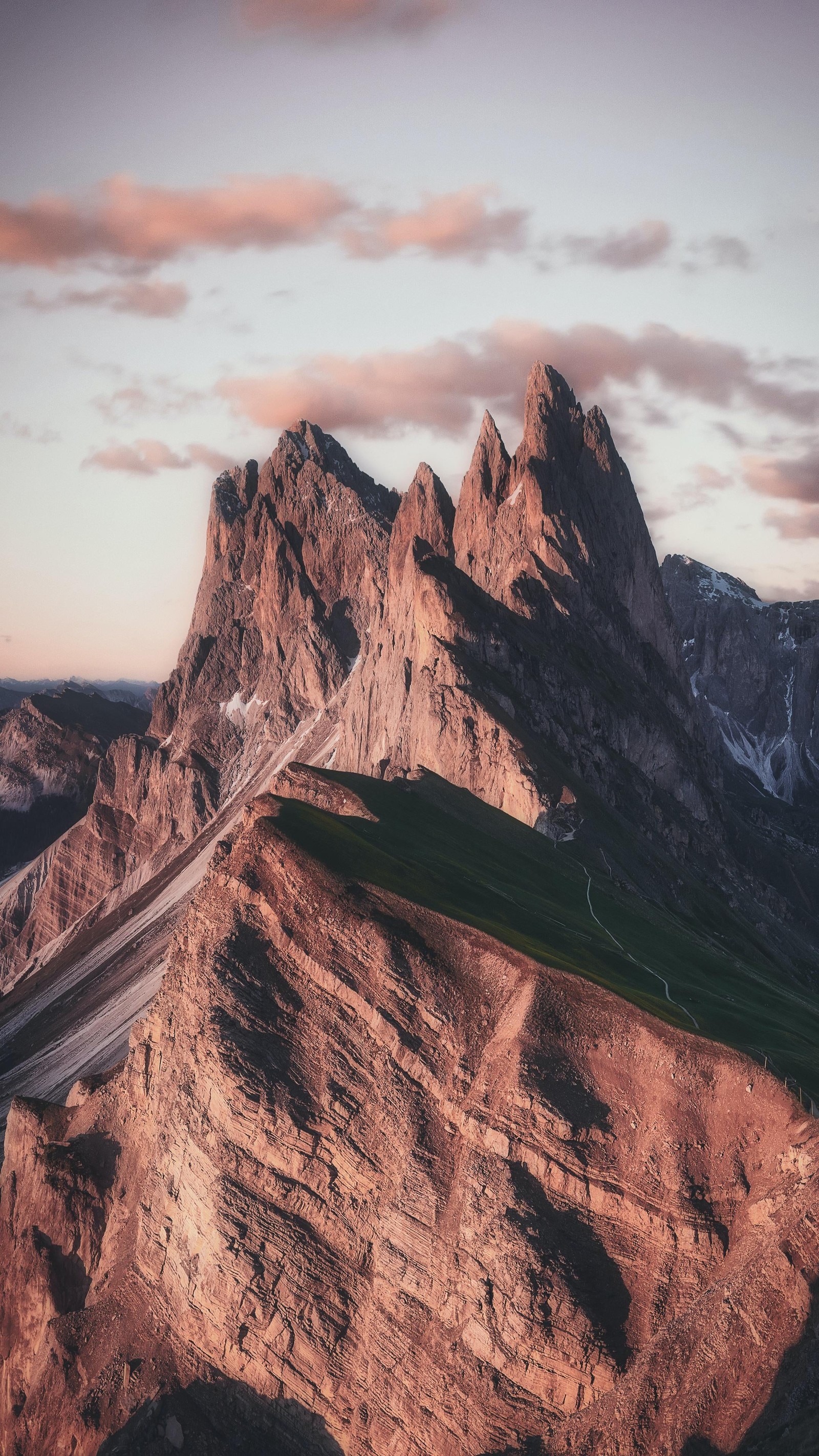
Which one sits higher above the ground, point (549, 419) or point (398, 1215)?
point (549, 419)

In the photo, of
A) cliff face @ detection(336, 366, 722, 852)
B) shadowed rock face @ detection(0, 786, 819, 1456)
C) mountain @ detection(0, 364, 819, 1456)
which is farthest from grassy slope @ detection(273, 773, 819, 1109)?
cliff face @ detection(336, 366, 722, 852)

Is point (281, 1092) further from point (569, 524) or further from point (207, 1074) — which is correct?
point (569, 524)

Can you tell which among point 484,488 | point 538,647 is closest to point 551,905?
point 538,647

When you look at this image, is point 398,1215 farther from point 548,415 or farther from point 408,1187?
point 548,415

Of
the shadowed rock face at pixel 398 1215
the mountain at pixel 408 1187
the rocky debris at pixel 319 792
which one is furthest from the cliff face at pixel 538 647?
the shadowed rock face at pixel 398 1215

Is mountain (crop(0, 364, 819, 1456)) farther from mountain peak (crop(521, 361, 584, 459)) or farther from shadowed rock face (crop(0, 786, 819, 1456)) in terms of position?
mountain peak (crop(521, 361, 584, 459))

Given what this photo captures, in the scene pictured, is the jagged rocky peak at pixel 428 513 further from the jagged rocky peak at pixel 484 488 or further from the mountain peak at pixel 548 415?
the mountain peak at pixel 548 415
